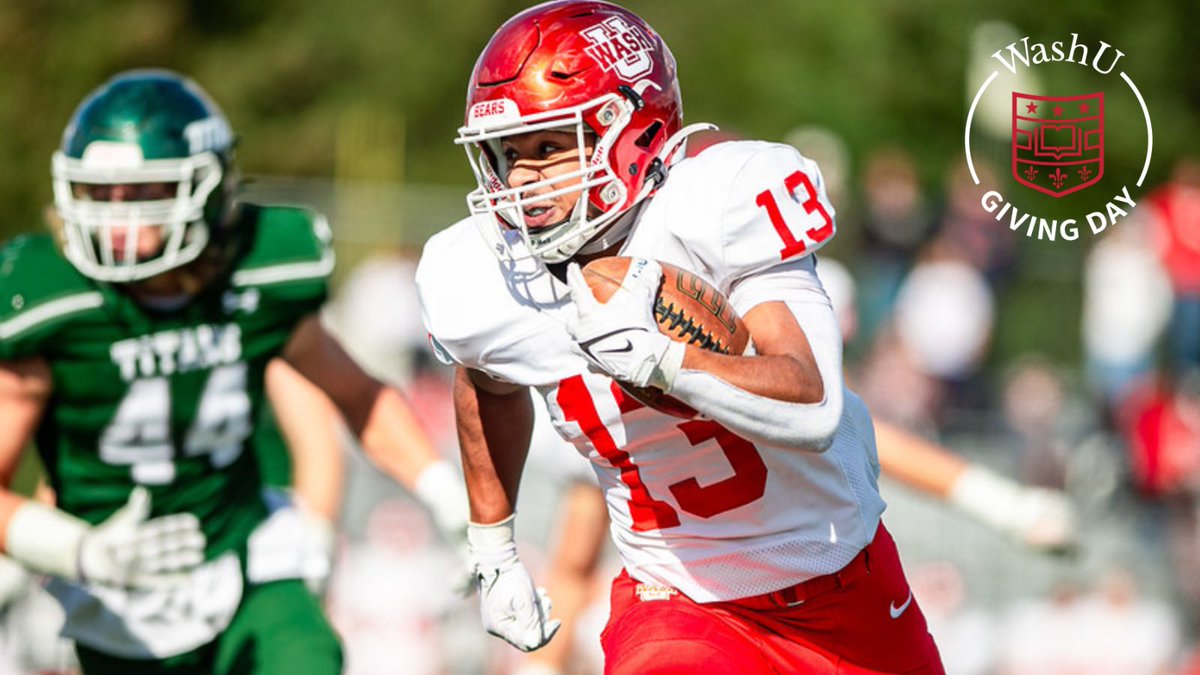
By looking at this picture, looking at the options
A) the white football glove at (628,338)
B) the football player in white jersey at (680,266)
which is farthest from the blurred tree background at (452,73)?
the white football glove at (628,338)

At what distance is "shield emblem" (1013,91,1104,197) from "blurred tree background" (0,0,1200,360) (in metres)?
1.17

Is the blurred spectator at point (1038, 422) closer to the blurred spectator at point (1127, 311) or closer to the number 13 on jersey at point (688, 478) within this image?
the blurred spectator at point (1127, 311)

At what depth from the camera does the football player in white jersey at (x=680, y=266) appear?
11.0 feet

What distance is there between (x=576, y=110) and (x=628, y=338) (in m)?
0.63

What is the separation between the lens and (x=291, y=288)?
4762mm

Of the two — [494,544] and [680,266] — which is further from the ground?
[680,266]

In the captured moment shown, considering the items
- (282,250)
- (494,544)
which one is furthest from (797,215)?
(282,250)

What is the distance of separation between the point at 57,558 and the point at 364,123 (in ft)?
66.4

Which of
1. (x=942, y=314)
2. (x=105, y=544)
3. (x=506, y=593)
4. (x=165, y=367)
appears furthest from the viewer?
(x=942, y=314)

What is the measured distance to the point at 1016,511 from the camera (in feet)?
17.4

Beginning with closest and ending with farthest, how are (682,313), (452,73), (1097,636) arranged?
(682,313) < (1097,636) < (452,73)

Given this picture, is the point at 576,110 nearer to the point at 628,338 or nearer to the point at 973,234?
the point at 628,338

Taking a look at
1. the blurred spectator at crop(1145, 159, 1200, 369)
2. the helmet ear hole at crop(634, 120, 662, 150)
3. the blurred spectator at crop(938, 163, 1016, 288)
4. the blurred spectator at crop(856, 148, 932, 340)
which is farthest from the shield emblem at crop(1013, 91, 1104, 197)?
the helmet ear hole at crop(634, 120, 662, 150)

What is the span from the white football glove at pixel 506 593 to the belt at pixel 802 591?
45 cm
